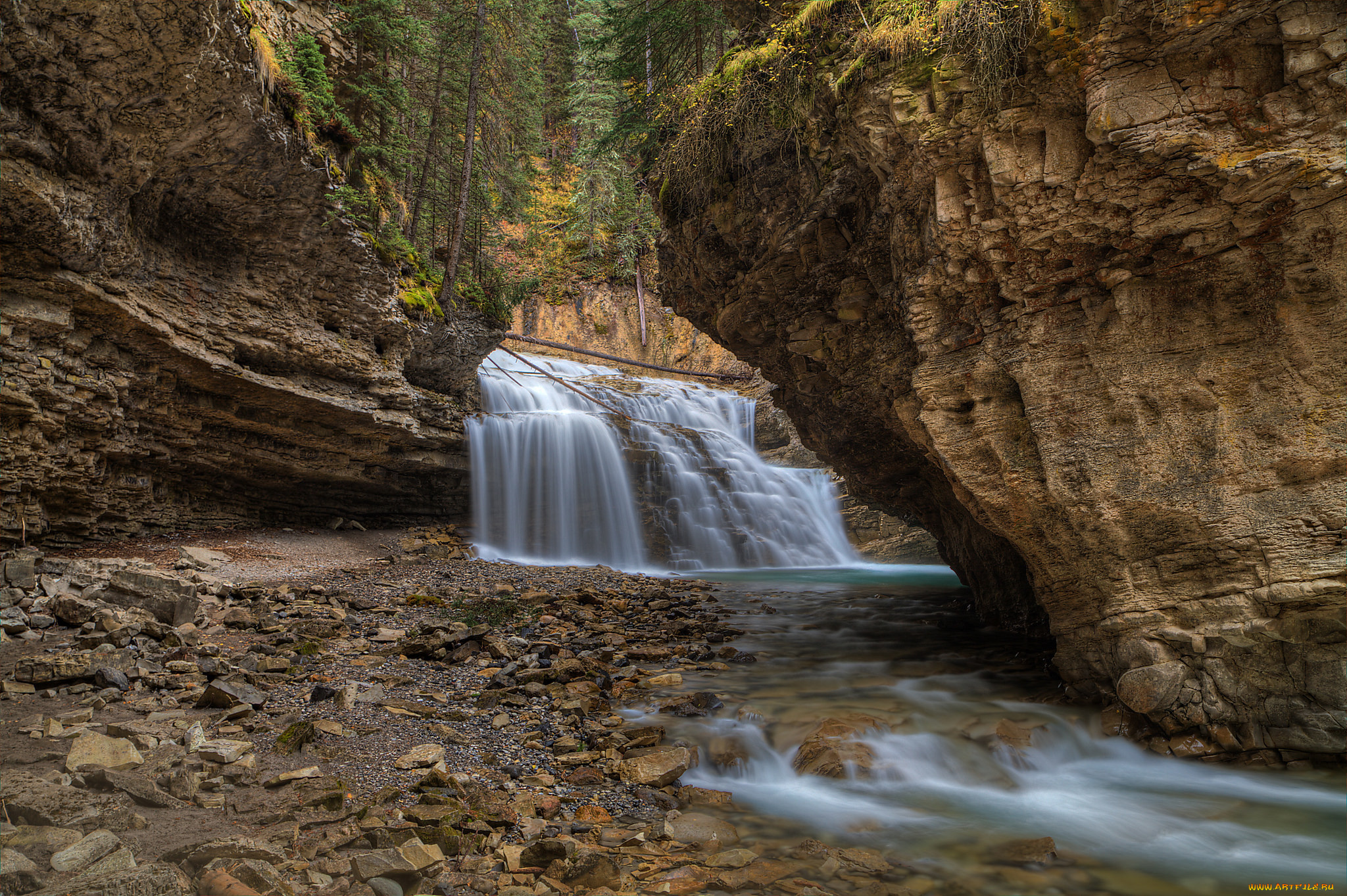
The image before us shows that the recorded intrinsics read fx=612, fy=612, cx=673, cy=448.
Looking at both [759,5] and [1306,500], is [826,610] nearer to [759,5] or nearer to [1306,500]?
[1306,500]

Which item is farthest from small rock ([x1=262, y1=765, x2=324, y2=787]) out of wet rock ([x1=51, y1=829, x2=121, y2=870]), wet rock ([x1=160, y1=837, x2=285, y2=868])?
wet rock ([x1=51, y1=829, x2=121, y2=870])

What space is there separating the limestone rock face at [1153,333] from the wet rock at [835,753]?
6.69 ft

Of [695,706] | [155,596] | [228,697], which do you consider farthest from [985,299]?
[155,596]

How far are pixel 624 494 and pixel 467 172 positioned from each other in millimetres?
9033

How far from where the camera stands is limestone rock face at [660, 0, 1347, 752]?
388 cm

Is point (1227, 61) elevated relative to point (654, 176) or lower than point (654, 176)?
lower

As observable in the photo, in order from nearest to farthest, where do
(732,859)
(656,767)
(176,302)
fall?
(732,859) → (656,767) → (176,302)

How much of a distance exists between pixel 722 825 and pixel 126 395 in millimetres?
10111

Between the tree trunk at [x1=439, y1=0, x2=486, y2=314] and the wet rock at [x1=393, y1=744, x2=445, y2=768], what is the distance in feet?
37.4

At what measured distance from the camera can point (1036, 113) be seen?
4.58 meters

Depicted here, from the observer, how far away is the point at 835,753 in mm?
4625

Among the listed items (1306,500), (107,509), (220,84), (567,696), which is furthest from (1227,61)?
(107,509)

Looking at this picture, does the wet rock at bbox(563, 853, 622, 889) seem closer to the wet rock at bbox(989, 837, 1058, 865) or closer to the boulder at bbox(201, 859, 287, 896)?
the boulder at bbox(201, 859, 287, 896)

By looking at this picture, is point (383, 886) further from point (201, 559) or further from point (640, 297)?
point (640, 297)
